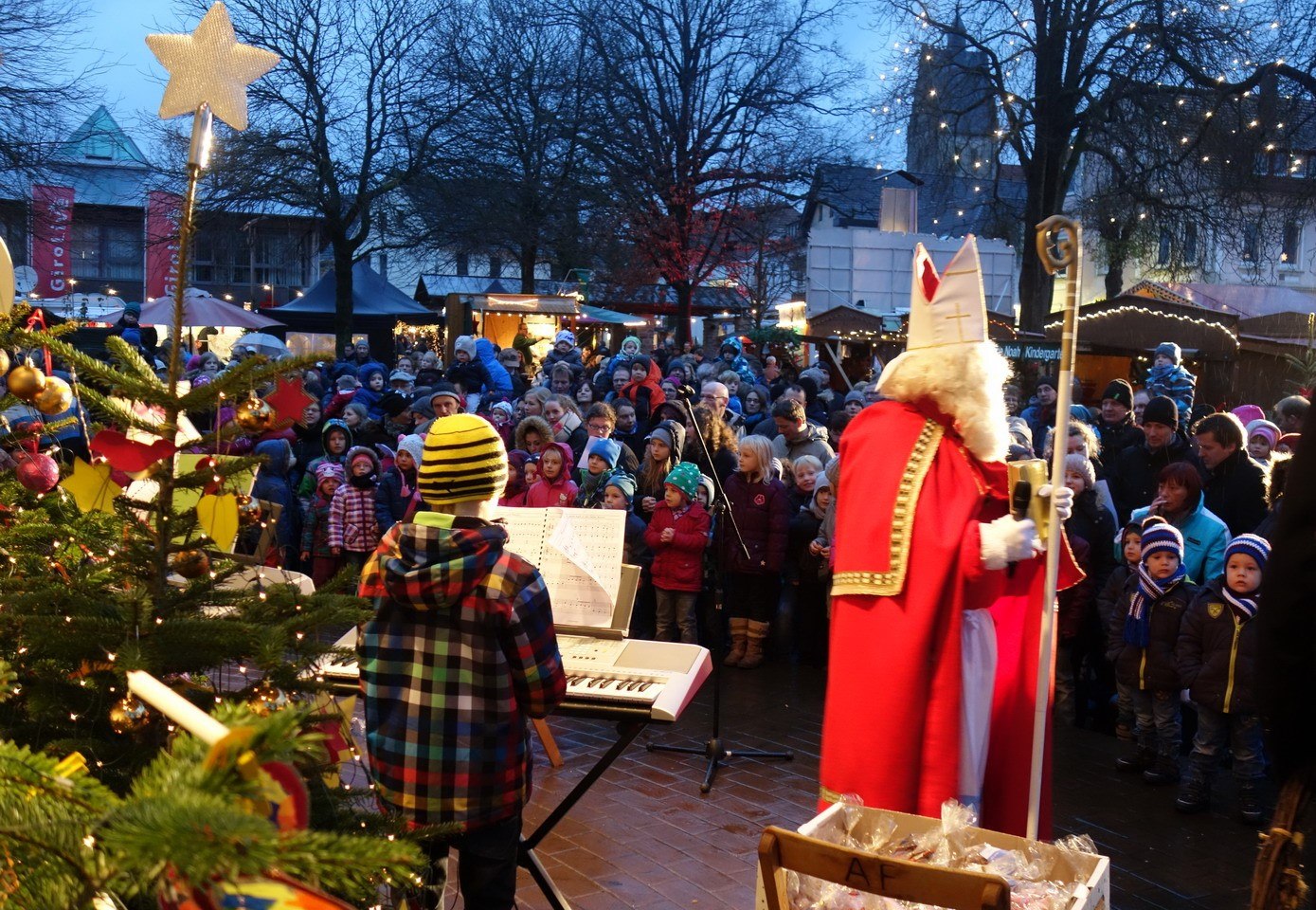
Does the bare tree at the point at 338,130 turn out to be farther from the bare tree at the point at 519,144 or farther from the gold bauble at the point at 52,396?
the gold bauble at the point at 52,396

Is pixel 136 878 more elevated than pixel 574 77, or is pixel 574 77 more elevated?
pixel 574 77

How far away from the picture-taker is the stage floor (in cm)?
493

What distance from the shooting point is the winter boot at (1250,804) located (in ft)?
19.0

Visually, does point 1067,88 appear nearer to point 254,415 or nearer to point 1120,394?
point 1120,394

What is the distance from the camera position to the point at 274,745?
1.02 m

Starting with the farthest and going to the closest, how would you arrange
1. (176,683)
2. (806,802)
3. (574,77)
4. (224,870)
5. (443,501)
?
(574,77), (806,802), (443,501), (176,683), (224,870)

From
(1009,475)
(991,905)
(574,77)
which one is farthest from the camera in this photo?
(574,77)

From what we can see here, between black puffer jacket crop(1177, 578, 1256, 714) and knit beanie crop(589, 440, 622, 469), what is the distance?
445cm

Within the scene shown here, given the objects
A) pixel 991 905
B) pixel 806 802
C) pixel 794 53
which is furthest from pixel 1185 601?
pixel 794 53

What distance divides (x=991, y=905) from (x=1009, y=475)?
1601 millimetres

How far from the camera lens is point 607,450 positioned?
30.7 ft

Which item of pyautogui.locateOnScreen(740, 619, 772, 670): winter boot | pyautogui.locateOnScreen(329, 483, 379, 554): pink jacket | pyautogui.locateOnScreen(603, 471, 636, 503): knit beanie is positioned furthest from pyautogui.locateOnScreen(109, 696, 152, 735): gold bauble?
pyautogui.locateOnScreen(329, 483, 379, 554): pink jacket

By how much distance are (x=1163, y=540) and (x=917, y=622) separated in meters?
3.06

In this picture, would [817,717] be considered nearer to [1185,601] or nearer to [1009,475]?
[1185,601]
